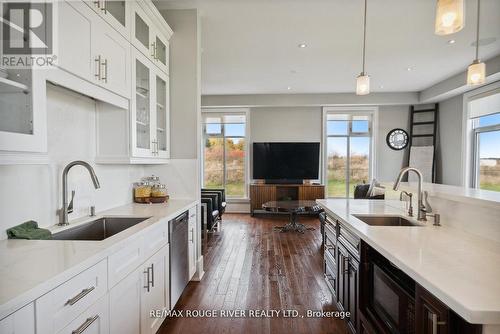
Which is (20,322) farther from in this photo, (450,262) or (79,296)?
(450,262)

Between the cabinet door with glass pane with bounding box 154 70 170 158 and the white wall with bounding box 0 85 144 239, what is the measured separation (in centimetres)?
48

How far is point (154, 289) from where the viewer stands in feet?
5.90

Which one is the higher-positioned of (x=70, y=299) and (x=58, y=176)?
(x=58, y=176)

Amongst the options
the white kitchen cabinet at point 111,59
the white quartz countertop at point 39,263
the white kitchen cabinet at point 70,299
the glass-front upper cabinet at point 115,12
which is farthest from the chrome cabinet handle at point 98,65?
the white kitchen cabinet at point 70,299

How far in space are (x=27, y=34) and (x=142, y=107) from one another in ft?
3.88

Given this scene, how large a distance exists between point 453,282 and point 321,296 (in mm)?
1846

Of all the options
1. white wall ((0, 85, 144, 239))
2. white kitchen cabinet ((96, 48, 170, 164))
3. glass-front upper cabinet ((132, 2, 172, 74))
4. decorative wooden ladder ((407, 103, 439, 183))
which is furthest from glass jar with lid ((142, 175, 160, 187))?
decorative wooden ladder ((407, 103, 439, 183))

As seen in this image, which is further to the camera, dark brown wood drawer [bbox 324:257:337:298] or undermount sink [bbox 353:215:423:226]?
dark brown wood drawer [bbox 324:257:337:298]

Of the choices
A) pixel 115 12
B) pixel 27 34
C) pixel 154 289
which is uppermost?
pixel 115 12

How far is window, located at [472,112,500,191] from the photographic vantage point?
15.2 ft

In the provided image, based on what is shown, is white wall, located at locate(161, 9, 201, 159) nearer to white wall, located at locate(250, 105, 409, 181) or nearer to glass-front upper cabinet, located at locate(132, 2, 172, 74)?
glass-front upper cabinet, located at locate(132, 2, 172, 74)

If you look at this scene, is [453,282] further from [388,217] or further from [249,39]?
[249,39]

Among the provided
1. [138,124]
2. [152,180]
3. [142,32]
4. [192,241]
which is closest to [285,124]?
[152,180]

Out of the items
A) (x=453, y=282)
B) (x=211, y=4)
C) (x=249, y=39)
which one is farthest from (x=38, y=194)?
(x=249, y=39)
